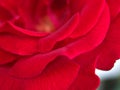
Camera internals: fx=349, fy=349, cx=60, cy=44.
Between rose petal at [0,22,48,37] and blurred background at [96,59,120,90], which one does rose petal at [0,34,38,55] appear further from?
blurred background at [96,59,120,90]

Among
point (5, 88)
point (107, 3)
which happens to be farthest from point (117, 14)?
point (5, 88)

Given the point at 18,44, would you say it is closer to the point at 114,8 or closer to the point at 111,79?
the point at 114,8

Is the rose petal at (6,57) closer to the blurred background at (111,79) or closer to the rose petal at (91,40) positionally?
the rose petal at (91,40)

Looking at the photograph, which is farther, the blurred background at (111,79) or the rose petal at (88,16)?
the blurred background at (111,79)

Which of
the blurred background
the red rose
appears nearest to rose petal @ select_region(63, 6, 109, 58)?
the red rose

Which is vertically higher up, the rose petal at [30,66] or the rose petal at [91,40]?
the rose petal at [91,40]

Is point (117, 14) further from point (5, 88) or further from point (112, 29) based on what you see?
point (5, 88)

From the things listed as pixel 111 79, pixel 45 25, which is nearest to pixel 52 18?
pixel 45 25

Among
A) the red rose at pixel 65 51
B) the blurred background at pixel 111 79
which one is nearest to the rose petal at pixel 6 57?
Answer: the red rose at pixel 65 51
